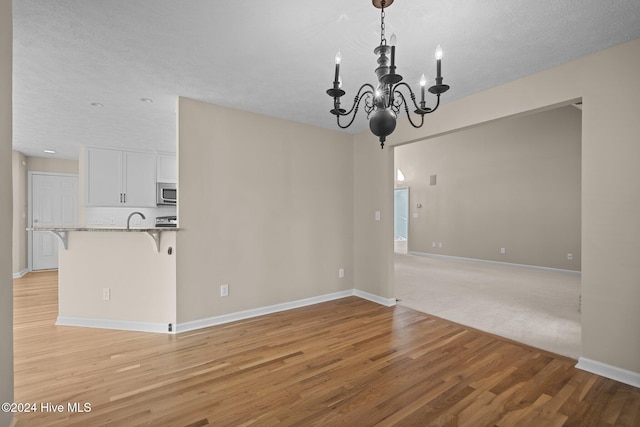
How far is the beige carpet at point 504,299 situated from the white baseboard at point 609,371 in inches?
8.7

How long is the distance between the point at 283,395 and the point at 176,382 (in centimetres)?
82

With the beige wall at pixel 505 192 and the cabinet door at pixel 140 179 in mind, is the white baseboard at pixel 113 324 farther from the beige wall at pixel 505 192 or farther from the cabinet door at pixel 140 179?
the beige wall at pixel 505 192

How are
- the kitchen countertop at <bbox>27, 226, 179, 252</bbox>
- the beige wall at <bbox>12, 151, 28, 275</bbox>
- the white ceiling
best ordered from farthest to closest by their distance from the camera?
the beige wall at <bbox>12, 151, 28, 275</bbox>, the kitchen countertop at <bbox>27, 226, 179, 252</bbox>, the white ceiling

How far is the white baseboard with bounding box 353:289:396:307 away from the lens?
3.97 metres

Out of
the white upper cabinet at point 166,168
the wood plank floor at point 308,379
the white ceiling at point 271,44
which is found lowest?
the wood plank floor at point 308,379

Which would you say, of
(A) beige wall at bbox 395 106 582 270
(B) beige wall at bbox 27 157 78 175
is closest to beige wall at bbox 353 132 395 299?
(A) beige wall at bbox 395 106 582 270

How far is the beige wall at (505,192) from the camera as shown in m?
5.99

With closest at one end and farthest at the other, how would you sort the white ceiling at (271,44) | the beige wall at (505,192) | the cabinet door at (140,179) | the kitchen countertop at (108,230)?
the white ceiling at (271,44) → the kitchen countertop at (108,230) → the cabinet door at (140,179) → the beige wall at (505,192)

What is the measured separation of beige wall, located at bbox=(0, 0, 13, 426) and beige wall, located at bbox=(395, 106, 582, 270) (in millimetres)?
6666

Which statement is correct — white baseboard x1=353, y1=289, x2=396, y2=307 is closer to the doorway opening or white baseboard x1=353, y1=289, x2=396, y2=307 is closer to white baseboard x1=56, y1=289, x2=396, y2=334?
white baseboard x1=56, y1=289, x2=396, y2=334

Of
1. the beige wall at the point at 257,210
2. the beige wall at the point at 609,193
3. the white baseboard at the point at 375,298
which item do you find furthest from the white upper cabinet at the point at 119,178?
the beige wall at the point at 609,193

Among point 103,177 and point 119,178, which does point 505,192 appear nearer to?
point 119,178

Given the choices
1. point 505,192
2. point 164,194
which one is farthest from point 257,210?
point 505,192

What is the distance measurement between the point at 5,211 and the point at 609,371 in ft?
13.3
